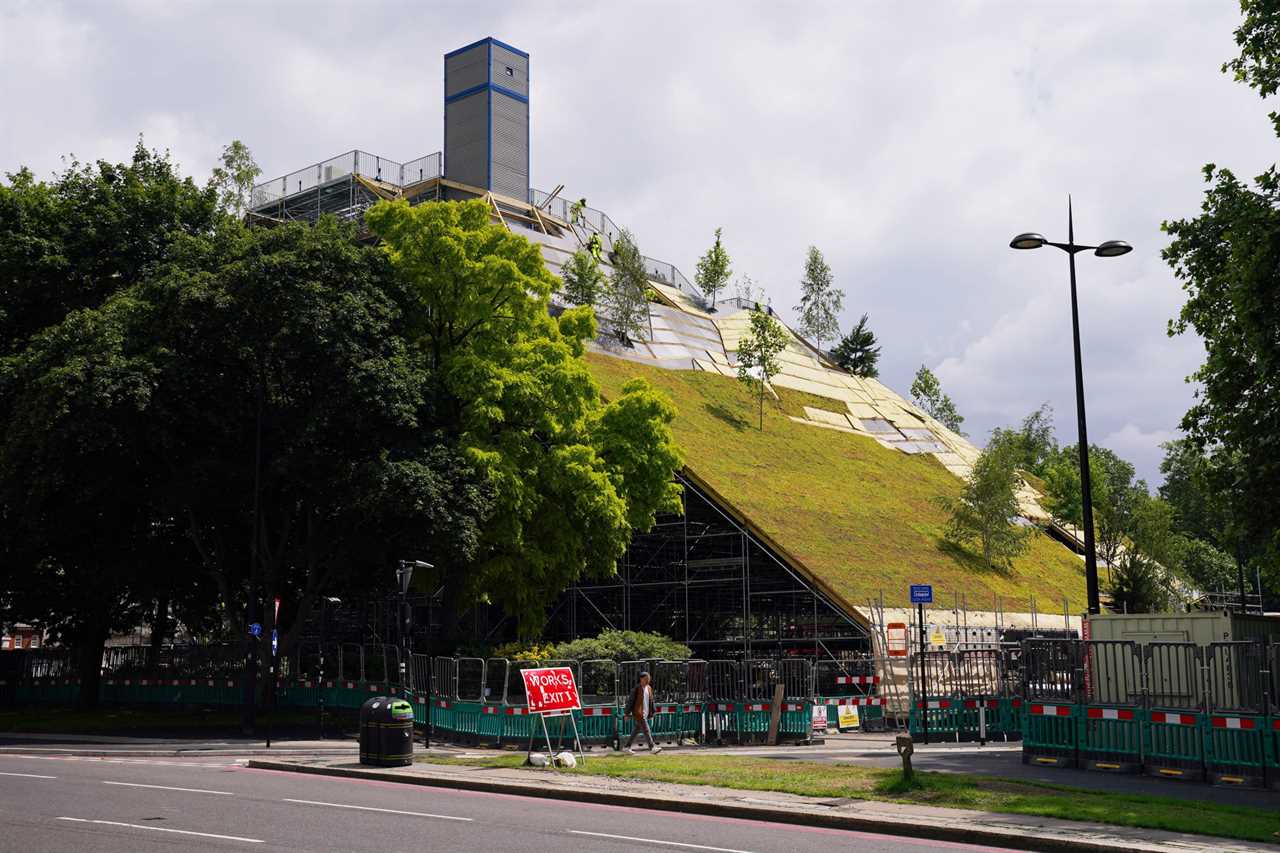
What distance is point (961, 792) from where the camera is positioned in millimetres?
15617

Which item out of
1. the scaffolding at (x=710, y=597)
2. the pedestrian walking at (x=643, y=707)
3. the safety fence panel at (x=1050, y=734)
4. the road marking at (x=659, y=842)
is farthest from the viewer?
the scaffolding at (x=710, y=597)

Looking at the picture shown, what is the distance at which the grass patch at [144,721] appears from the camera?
32.8 meters

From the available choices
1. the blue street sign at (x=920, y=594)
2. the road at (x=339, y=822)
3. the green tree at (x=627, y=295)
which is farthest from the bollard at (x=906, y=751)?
the green tree at (x=627, y=295)

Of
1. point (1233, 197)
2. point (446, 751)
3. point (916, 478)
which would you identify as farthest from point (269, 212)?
point (1233, 197)

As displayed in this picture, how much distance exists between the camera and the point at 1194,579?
81812 mm

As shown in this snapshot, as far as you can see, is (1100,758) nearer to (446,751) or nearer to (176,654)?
(446,751)

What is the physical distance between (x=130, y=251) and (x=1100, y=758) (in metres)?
30.2

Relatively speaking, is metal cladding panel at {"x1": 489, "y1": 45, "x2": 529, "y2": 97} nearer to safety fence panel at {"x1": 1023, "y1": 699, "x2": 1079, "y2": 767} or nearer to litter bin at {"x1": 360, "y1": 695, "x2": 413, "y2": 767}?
litter bin at {"x1": 360, "y1": 695, "x2": 413, "y2": 767}

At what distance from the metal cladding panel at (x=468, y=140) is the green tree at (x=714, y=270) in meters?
19.8

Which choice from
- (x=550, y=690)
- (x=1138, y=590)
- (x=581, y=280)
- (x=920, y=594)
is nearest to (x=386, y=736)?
(x=550, y=690)

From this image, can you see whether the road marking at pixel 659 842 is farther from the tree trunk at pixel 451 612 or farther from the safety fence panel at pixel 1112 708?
the tree trunk at pixel 451 612

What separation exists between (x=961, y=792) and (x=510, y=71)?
225 feet

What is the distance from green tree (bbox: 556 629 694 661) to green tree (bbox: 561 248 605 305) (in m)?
41.1

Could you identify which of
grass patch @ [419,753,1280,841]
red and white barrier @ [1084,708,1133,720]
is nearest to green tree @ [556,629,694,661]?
grass patch @ [419,753,1280,841]
